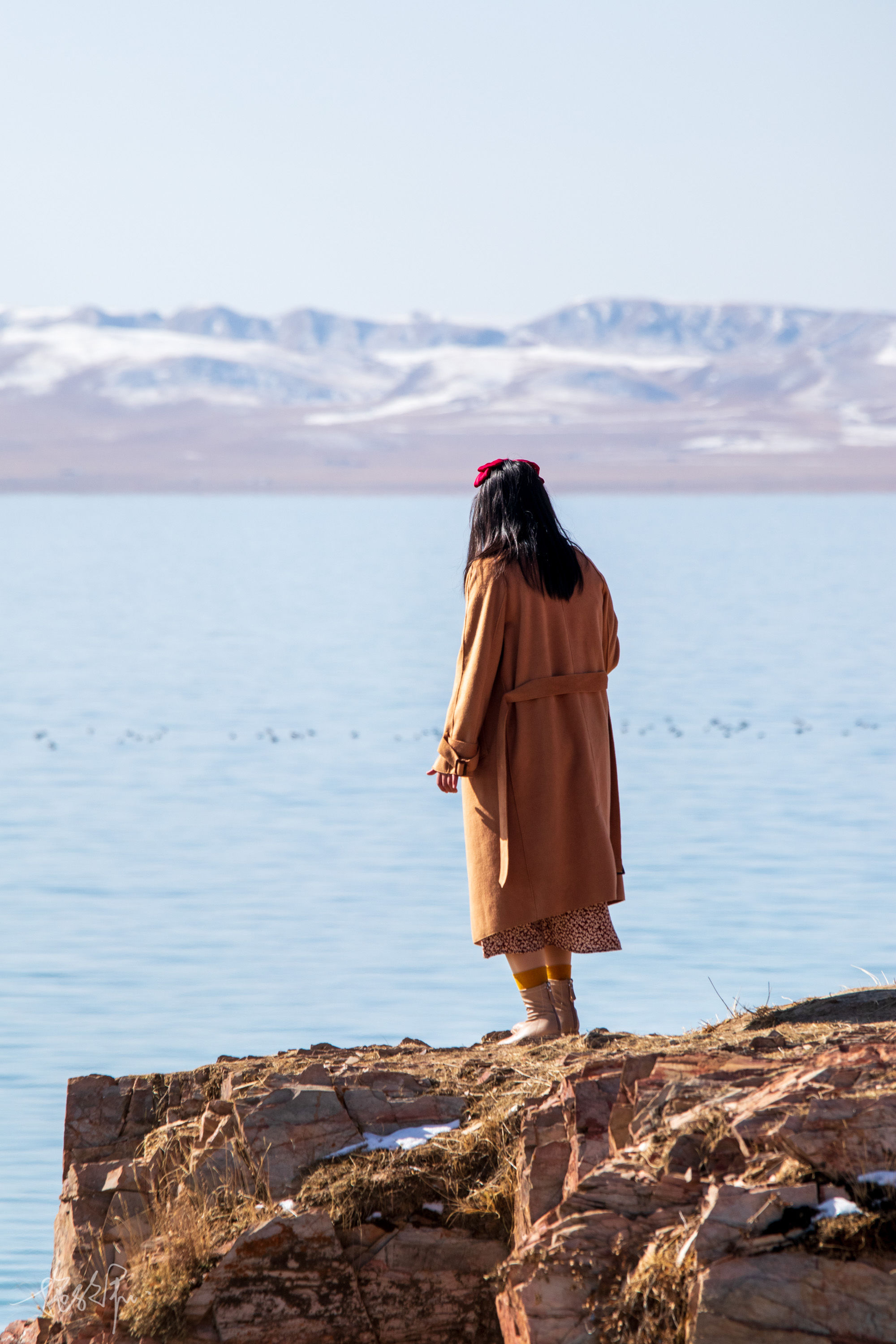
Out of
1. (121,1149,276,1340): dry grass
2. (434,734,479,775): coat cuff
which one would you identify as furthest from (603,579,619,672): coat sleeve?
(121,1149,276,1340): dry grass

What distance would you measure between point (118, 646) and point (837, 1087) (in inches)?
1007

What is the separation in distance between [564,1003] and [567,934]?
0.20m

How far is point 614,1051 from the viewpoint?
13.7ft

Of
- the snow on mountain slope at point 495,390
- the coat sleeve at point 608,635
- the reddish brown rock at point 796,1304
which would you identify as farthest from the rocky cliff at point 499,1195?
the snow on mountain slope at point 495,390

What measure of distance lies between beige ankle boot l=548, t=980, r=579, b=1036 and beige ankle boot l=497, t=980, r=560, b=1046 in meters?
0.03

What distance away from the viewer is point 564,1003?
495cm

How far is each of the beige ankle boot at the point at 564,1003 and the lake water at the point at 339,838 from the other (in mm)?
1677

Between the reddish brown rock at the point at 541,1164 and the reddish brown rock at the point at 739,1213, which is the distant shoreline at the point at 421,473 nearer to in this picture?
the reddish brown rock at the point at 541,1164

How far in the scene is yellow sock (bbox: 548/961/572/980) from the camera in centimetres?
495

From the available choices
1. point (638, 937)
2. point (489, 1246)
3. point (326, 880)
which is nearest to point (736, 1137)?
point (489, 1246)

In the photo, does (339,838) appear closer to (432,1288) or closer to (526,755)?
(526,755)

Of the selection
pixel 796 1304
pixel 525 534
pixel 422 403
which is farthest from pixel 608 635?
pixel 422 403

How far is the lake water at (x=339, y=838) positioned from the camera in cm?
855

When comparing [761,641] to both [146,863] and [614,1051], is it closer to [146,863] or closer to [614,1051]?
[146,863]
